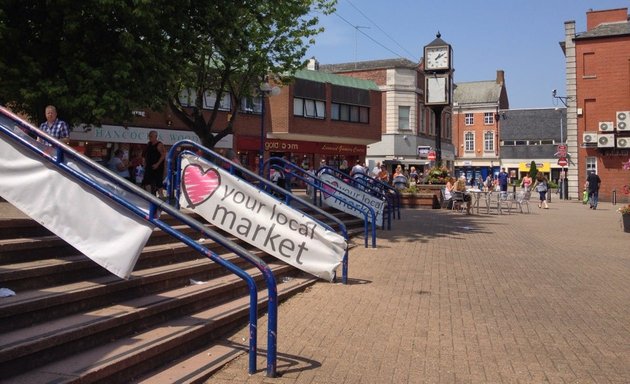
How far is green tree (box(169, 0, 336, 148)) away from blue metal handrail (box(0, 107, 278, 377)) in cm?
741

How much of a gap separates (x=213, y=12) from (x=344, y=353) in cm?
847

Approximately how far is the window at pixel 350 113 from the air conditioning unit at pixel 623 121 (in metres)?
17.1

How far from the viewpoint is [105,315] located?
4.45 meters

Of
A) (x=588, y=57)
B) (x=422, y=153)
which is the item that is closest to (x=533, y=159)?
(x=588, y=57)

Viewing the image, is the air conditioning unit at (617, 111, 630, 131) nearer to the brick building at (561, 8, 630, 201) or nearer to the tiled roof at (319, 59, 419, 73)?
the brick building at (561, 8, 630, 201)

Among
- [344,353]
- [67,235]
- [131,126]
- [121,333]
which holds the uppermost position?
[131,126]

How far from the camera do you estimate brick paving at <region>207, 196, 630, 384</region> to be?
454 centimetres

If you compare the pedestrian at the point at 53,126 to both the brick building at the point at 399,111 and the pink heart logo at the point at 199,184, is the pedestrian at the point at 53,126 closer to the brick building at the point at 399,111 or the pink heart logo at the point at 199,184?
the pink heart logo at the point at 199,184

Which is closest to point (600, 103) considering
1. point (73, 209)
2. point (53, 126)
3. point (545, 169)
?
point (53, 126)

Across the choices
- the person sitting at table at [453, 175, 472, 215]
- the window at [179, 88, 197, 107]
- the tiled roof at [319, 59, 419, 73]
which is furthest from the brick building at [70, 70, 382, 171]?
the person sitting at table at [453, 175, 472, 215]

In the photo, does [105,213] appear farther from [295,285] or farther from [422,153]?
[422,153]

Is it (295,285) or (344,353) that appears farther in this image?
(295,285)

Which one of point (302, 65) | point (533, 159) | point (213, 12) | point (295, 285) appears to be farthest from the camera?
point (533, 159)

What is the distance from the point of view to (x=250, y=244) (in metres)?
7.93
